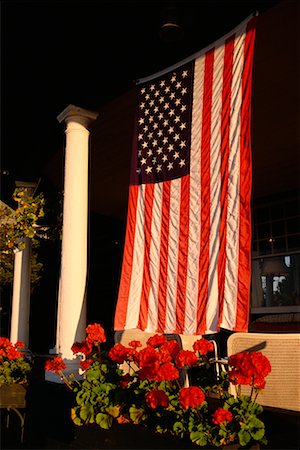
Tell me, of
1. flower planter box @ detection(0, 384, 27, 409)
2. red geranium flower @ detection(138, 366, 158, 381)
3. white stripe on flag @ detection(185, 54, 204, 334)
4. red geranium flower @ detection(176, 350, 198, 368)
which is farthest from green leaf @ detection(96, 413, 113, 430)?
flower planter box @ detection(0, 384, 27, 409)

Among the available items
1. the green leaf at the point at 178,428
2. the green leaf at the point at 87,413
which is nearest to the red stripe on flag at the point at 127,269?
the green leaf at the point at 87,413

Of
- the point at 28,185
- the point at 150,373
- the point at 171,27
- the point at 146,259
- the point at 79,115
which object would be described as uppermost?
the point at 171,27

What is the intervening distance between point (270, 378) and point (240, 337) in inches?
15.4

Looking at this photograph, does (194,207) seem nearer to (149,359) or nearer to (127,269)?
(127,269)

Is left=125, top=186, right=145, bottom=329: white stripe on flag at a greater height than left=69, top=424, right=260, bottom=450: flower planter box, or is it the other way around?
left=125, top=186, right=145, bottom=329: white stripe on flag

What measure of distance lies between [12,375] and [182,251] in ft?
9.73

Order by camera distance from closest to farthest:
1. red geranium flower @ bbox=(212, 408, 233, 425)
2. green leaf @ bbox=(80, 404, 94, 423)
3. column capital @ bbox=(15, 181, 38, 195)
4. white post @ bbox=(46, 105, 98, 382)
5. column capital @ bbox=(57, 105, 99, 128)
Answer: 1. red geranium flower @ bbox=(212, 408, 233, 425)
2. green leaf @ bbox=(80, 404, 94, 423)
3. white post @ bbox=(46, 105, 98, 382)
4. column capital @ bbox=(57, 105, 99, 128)
5. column capital @ bbox=(15, 181, 38, 195)

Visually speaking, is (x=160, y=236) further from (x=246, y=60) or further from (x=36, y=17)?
(x=36, y=17)

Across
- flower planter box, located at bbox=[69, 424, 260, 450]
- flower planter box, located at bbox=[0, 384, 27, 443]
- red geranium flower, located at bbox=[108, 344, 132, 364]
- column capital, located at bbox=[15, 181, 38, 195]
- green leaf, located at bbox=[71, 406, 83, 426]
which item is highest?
column capital, located at bbox=[15, 181, 38, 195]

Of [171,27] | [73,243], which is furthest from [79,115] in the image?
[171,27]

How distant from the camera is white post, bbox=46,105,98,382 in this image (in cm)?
560

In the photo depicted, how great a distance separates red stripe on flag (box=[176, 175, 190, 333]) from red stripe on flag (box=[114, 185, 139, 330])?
2.21 ft

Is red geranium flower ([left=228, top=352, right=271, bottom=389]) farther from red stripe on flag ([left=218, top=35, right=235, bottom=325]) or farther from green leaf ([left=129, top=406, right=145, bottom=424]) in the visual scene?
red stripe on flag ([left=218, top=35, right=235, bottom=325])

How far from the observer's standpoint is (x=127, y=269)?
16.1 ft
